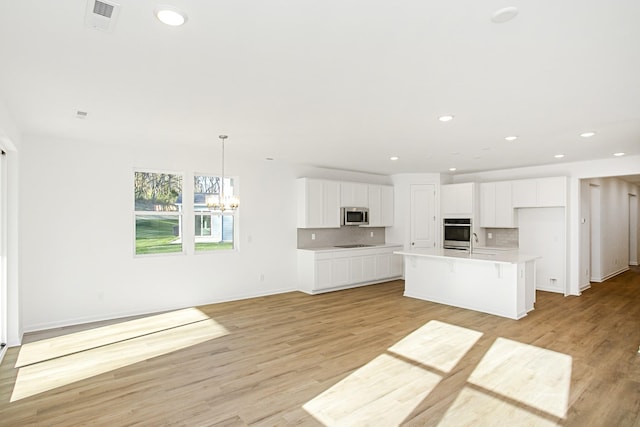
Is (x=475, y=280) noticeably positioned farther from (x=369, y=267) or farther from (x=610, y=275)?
(x=610, y=275)

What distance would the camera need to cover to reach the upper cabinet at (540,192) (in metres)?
6.82

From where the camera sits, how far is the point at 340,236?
800 centimetres

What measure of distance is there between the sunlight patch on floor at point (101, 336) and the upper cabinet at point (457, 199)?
5.65 m

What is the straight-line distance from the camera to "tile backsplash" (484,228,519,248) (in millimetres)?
7906

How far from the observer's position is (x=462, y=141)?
494 centimetres

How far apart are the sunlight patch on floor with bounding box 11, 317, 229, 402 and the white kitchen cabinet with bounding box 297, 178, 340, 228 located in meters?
2.89

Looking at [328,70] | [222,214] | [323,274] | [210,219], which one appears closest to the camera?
[328,70]

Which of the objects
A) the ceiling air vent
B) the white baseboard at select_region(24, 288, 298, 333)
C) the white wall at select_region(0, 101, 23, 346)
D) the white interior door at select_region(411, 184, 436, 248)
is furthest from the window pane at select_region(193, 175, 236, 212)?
the white interior door at select_region(411, 184, 436, 248)

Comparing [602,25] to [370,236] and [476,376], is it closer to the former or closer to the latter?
[476,376]

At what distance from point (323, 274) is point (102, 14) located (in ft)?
18.7

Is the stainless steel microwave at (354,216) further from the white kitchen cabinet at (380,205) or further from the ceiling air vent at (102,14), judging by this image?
the ceiling air vent at (102,14)

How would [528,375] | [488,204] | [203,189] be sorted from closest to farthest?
[528,375] → [203,189] → [488,204]

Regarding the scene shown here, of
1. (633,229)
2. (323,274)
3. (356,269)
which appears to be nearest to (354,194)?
(356,269)

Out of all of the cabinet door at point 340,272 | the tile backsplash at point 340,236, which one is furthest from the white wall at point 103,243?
the cabinet door at point 340,272
